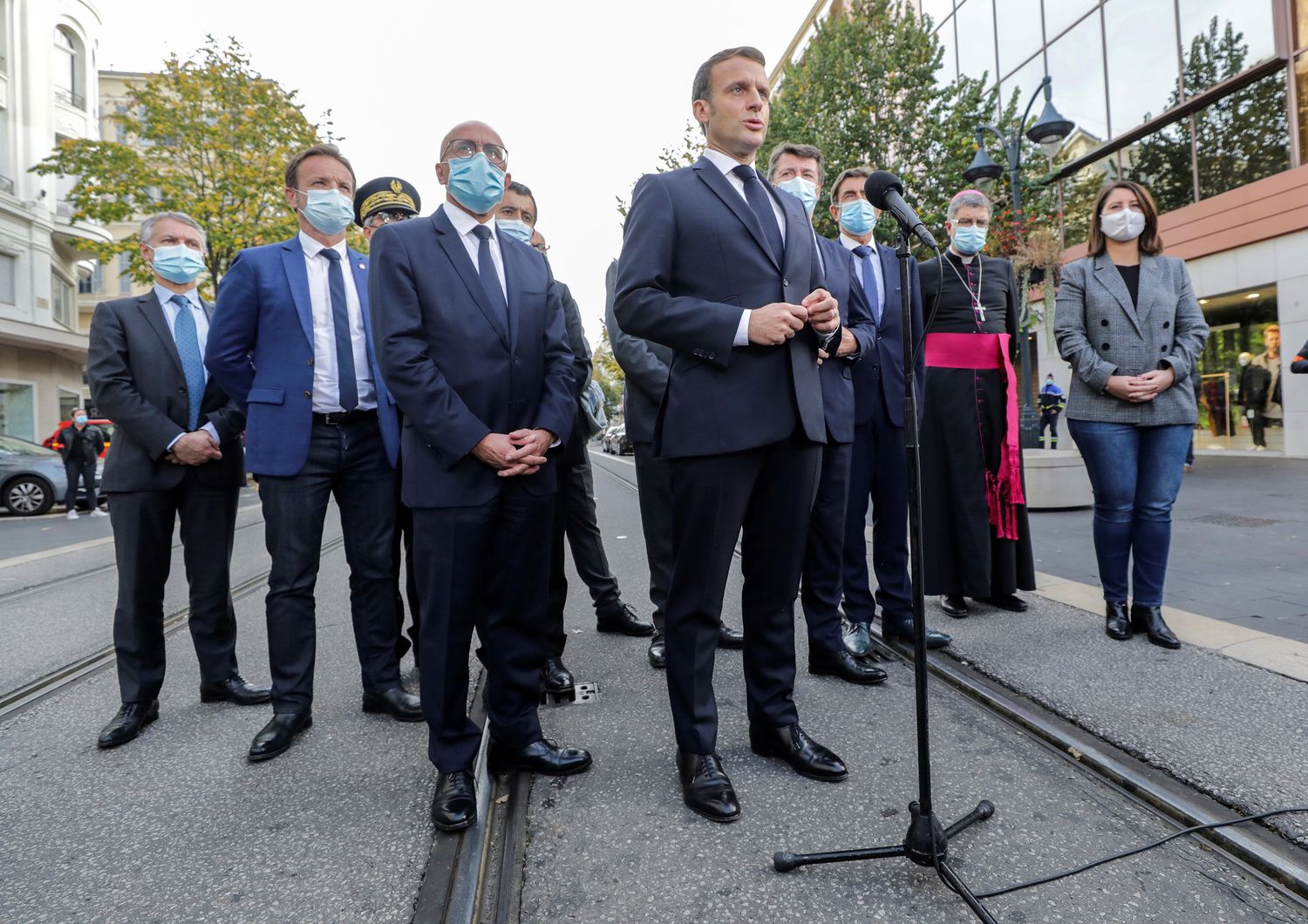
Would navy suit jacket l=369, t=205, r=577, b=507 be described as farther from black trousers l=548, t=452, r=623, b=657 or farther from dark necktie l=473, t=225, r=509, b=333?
black trousers l=548, t=452, r=623, b=657

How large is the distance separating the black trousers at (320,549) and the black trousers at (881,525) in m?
2.13

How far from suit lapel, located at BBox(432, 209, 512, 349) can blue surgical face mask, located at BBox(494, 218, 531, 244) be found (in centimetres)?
133

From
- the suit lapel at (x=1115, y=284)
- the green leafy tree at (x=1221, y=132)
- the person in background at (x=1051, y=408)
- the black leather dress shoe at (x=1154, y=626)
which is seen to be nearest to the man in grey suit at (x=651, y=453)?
the black leather dress shoe at (x=1154, y=626)

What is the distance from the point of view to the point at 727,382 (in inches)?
94.7

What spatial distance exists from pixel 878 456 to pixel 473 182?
2360mm

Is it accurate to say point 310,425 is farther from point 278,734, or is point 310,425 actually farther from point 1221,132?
point 1221,132

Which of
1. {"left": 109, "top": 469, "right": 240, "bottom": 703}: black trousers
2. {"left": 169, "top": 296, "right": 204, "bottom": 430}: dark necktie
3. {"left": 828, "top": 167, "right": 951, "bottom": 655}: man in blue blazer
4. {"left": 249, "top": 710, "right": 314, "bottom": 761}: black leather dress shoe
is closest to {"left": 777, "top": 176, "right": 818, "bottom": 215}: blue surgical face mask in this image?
{"left": 828, "top": 167, "right": 951, "bottom": 655}: man in blue blazer

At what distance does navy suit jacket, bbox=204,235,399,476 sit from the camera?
3.00m

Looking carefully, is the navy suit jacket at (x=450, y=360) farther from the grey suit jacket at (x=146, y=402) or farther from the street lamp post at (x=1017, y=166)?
the street lamp post at (x=1017, y=166)

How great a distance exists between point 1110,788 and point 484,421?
7.13ft

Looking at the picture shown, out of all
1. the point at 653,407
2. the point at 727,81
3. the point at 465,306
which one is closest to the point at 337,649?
the point at 653,407

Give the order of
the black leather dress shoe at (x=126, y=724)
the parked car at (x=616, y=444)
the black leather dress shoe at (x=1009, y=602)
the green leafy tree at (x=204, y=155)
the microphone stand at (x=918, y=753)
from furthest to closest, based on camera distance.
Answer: the parked car at (x=616, y=444), the green leafy tree at (x=204, y=155), the black leather dress shoe at (x=1009, y=602), the black leather dress shoe at (x=126, y=724), the microphone stand at (x=918, y=753)

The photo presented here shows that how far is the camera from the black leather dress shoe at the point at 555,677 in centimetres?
342

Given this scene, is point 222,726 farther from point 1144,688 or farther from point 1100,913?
point 1144,688
